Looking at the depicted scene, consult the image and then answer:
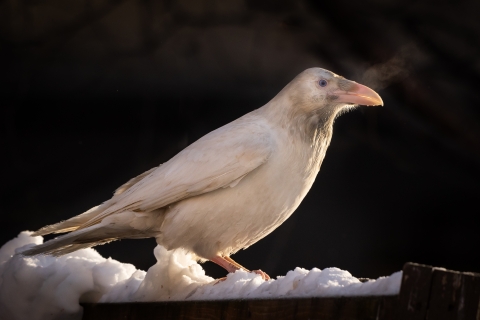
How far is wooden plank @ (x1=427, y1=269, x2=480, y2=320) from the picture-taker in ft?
4.48

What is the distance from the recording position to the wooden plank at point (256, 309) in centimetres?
149

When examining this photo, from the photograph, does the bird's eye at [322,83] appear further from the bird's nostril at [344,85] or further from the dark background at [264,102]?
the dark background at [264,102]

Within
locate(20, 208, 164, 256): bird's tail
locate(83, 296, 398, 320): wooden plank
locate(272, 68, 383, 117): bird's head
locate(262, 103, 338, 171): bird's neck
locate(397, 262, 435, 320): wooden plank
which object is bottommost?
locate(83, 296, 398, 320): wooden plank

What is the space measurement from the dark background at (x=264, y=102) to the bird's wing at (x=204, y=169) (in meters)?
1.86

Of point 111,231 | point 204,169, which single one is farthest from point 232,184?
point 111,231

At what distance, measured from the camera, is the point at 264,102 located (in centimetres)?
470

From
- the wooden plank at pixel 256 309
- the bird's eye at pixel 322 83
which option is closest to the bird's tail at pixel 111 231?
the wooden plank at pixel 256 309

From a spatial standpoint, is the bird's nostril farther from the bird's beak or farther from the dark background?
the dark background

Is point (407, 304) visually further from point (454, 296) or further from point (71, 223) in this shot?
point (71, 223)

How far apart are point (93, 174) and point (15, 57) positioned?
96 centimetres

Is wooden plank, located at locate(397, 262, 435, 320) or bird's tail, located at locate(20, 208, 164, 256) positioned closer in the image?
wooden plank, located at locate(397, 262, 435, 320)

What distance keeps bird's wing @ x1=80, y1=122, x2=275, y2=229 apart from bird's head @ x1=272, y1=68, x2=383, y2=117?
19 cm

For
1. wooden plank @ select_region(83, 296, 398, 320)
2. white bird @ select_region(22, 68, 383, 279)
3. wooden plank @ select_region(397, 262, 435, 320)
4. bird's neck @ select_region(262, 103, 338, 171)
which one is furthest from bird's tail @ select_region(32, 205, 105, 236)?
wooden plank @ select_region(397, 262, 435, 320)

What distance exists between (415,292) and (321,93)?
1.52 meters
